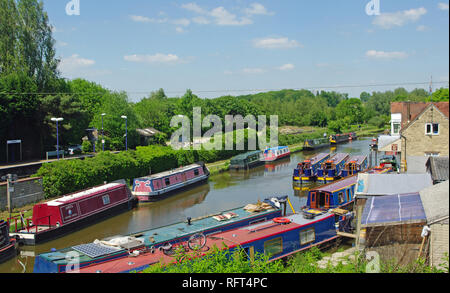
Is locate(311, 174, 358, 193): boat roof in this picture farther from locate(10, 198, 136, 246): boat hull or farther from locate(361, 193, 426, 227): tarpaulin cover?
locate(10, 198, 136, 246): boat hull

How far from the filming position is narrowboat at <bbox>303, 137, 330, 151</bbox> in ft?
166

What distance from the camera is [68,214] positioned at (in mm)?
18969

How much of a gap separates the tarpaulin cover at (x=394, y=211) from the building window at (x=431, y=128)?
11.6 meters

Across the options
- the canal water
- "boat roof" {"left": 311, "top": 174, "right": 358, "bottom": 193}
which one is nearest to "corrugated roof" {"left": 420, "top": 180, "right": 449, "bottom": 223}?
"boat roof" {"left": 311, "top": 174, "right": 358, "bottom": 193}

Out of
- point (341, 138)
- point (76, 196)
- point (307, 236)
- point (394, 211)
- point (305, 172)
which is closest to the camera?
point (394, 211)

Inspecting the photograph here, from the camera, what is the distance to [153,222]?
70.0 feet

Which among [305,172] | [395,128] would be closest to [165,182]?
[305,172]

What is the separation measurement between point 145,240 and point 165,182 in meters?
13.4

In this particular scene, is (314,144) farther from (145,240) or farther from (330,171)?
(145,240)

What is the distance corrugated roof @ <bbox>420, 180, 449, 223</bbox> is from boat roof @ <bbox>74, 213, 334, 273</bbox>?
4208 millimetres

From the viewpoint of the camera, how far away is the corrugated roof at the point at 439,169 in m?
15.0
